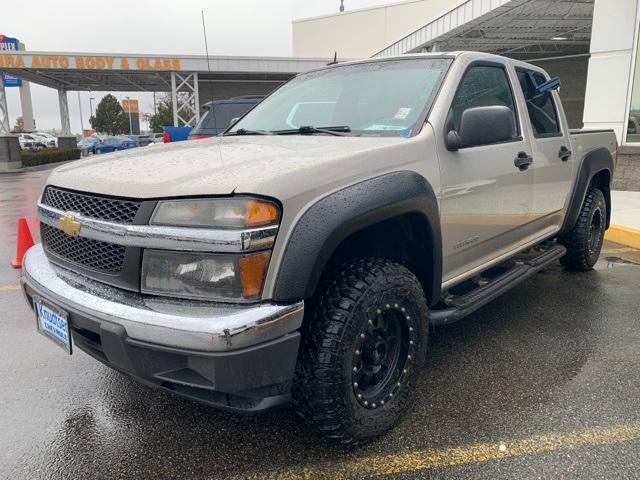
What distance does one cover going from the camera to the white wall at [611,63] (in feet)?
31.9

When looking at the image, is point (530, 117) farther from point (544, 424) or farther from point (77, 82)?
point (77, 82)

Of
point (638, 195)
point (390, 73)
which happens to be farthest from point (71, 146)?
point (390, 73)

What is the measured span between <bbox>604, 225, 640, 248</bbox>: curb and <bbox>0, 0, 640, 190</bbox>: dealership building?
13.1 feet

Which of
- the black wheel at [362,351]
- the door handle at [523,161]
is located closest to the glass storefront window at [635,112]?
the door handle at [523,161]

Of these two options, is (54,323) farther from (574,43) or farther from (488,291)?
(574,43)

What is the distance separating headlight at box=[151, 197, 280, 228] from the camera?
1937 millimetres

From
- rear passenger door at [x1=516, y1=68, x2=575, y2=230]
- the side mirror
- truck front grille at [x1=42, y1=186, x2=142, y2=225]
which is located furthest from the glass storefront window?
truck front grille at [x1=42, y1=186, x2=142, y2=225]

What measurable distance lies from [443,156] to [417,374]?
1.15m

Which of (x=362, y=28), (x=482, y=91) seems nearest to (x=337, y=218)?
(x=482, y=91)

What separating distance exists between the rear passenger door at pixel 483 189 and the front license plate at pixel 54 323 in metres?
1.89

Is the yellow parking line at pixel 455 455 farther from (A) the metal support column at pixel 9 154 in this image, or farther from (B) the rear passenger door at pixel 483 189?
(A) the metal support column at pixel 9 154

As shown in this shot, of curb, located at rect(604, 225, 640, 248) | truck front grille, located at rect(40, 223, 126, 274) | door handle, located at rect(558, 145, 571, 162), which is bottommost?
curb, located at rect(604, 225, 640, 248)

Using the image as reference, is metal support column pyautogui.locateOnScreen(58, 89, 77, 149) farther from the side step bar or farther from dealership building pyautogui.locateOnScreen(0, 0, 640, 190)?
the side step bar

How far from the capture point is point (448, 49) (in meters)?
18.2
